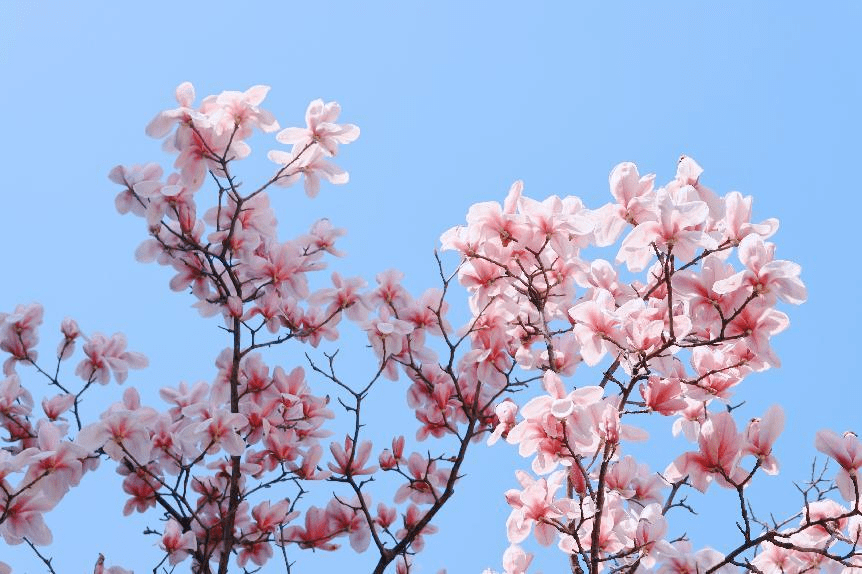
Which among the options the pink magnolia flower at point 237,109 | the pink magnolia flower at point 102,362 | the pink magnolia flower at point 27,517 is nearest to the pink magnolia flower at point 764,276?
the pink magnolia flower at point 237,109

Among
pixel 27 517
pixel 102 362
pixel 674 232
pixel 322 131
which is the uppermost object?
pixel 322 131

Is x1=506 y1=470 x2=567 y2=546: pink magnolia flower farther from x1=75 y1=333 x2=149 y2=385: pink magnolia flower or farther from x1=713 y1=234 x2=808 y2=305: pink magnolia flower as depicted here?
x1=75 y1=333 x2=149 y2=385: pink magnolia flower

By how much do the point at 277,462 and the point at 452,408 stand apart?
0.59 metres

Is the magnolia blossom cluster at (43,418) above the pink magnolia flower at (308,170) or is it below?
below

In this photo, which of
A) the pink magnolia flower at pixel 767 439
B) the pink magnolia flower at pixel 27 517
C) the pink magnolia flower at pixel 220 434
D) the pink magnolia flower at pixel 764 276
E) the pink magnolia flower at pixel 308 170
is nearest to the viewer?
the pink magnolia flower at pixel 764 276

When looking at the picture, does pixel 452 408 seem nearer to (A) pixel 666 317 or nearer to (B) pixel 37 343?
(A) pixel 666 317

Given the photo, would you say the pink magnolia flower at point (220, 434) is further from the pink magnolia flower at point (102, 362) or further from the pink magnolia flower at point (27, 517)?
the pink magnolia flower at point (102, 362)

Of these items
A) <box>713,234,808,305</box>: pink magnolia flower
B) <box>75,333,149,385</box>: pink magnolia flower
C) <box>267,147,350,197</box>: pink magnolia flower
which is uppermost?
<box>267,147,350,197</box>: pink magnolia flower

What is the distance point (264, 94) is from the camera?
2740mm

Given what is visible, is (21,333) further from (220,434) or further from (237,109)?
(237,109)

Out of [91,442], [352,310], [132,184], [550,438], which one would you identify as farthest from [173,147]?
[550,438]

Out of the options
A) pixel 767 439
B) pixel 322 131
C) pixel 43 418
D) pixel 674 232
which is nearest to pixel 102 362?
pixel 43 418

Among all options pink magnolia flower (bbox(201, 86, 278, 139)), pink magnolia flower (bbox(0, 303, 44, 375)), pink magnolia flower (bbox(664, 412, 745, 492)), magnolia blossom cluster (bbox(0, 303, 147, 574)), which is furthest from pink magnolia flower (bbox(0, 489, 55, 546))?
pink magnolia flower (bbox(664, 412, 745, 492))

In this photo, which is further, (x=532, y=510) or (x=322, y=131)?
(x=322, y=131)
